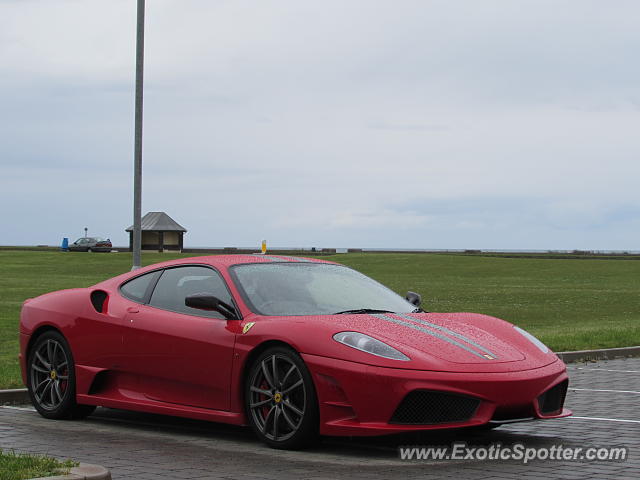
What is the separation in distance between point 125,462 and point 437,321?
2.58 meters

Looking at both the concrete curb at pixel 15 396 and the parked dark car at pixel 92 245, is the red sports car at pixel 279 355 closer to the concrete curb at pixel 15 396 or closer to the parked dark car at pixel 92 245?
the concrete curb at pixel 15 396

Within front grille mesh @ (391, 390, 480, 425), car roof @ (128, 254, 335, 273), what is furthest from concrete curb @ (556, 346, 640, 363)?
front grille mesh @ (391, 390, 480, 425)

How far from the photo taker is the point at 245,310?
7.87 m

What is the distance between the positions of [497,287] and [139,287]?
3396 cm

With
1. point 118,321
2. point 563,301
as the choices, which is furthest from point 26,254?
point 118,321

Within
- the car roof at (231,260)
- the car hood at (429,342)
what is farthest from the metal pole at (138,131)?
the car hood at (429,342)

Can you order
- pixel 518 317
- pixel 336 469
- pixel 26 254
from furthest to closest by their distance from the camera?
pixel 26 254 → pixel 518 317 → pixel 336 469

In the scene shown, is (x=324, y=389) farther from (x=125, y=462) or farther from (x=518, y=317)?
(x=518, y=317)

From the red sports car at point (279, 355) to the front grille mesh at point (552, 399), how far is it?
0.01 metres

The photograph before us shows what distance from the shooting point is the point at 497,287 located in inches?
1642

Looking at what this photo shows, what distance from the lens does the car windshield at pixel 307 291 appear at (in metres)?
7.97

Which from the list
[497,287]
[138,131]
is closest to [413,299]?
[138,131]

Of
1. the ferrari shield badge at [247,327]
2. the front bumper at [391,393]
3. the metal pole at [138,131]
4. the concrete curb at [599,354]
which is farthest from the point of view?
the metal pole at [138,131]

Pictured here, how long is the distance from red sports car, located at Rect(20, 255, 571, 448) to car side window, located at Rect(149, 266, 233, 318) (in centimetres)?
1
